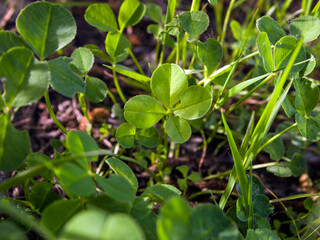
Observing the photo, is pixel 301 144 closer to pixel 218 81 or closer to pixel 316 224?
pixel 316 224

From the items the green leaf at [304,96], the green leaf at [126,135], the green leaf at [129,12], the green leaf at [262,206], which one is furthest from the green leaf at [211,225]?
the green leaf at [129,12]

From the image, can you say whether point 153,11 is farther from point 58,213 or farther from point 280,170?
point 58,213

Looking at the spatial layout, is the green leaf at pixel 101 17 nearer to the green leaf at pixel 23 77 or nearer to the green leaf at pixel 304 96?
the green leaf at pixel 23 77

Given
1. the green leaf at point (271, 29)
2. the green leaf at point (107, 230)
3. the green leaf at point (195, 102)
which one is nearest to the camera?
the green leaf at point (107, 230)

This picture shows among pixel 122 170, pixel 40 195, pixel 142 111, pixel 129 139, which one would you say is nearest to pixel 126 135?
pixel 129 139

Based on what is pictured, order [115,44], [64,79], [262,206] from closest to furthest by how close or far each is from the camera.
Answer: [64,79]
[262,206]
[115,44]

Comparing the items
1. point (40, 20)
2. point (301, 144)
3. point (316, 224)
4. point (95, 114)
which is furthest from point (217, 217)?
point (95, 114)
